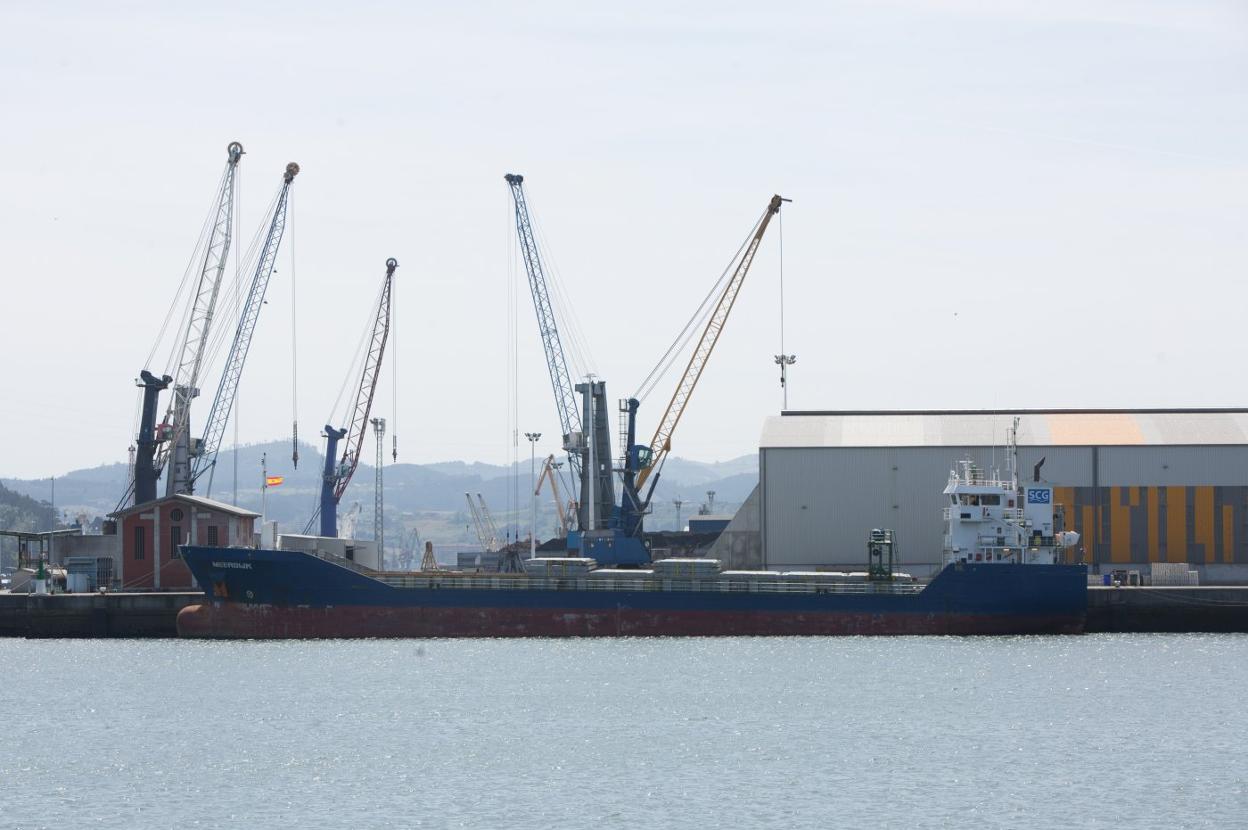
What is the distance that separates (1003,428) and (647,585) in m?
26.1

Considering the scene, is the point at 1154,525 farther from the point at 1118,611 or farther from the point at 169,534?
the point at 169,534

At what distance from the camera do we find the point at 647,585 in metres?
80.8

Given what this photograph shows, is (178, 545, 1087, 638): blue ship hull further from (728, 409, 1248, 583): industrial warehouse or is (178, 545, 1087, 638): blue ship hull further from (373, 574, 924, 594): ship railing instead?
(728, 409, 1248, 583): industrial warehouse

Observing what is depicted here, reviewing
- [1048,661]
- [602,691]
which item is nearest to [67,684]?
[602,691]

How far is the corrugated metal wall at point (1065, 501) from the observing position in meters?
91.8

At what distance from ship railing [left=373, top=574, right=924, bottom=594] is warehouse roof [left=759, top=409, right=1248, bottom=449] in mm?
14445

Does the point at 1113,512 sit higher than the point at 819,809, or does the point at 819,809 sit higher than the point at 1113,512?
the point at 1113,512

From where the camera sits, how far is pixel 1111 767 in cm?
4447

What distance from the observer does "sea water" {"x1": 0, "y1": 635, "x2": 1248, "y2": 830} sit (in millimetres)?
39625

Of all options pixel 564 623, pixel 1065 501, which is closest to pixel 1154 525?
pixel 1065 501

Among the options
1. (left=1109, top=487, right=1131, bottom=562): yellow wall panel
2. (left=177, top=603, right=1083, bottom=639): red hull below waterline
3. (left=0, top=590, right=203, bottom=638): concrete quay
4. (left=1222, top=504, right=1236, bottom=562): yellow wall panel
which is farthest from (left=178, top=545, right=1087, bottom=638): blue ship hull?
(left=1222, top=504, right=1236, bottom=562): yellow wall panel

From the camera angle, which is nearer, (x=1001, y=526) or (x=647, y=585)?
(x=647, y=585)

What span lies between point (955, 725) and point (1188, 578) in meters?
41.3

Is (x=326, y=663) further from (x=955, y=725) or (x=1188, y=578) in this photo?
(x=1188, y=578)
